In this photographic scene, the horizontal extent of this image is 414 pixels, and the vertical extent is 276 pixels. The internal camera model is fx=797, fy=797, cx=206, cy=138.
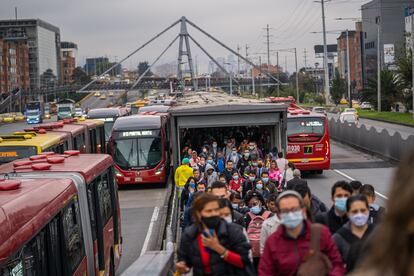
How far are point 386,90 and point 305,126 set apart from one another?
173 feet

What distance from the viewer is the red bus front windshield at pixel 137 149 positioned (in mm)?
31547

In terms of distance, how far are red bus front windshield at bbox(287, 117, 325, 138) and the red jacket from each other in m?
27.1

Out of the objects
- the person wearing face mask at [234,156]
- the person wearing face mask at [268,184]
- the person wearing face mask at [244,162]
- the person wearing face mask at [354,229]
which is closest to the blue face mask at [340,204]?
the person wearing face mask at [354,229]

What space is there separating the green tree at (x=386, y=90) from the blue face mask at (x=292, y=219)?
71.6 m

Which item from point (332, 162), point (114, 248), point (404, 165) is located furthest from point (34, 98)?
point (404, 165)

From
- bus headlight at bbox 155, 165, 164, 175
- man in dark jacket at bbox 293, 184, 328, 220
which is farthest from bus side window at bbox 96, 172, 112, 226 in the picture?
bus headlight at bbox 155, 165, 164, 175

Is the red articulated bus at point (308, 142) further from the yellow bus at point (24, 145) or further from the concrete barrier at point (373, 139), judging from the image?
the yellow bus at point (24, 145)

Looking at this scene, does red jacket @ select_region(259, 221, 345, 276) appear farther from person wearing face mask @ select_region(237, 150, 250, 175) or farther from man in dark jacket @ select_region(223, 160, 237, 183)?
person wearing face mask @ select_region(237, 150, 250, 175)

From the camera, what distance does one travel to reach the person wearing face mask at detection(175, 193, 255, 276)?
5949 mm

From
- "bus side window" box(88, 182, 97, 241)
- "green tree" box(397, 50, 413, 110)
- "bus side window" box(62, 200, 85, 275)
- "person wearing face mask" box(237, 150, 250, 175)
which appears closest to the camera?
"bus side window" box(62, 200, 85, 275)

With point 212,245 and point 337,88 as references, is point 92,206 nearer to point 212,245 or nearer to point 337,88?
point 212,245

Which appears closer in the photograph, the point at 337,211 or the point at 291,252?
the point at 291,252

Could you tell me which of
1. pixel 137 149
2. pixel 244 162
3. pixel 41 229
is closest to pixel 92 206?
pixel 41 229

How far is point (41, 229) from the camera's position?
336 inches
